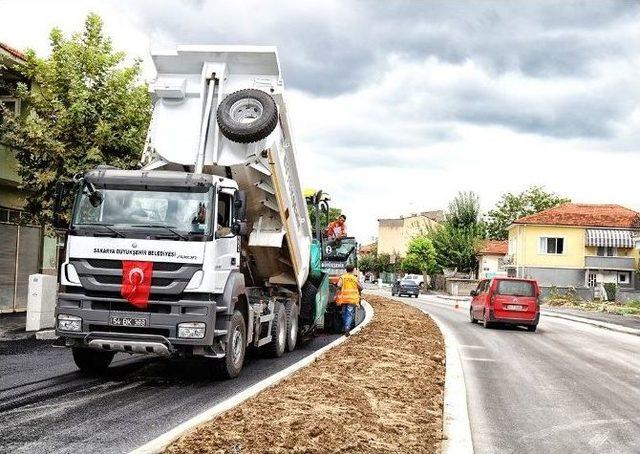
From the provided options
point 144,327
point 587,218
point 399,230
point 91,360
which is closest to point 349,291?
point 91,360

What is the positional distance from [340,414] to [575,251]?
207ft

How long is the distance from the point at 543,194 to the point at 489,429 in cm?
8977

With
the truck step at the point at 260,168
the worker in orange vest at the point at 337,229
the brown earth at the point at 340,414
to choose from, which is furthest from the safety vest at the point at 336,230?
the truck step at the point at 260,168

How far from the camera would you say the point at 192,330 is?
31.3 feet

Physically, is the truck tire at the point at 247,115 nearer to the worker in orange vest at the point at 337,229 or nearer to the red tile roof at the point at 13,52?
the worker in orange vest at the point at 337,229

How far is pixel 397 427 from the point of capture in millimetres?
6840

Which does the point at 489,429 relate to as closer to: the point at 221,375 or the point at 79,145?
the point at 221,375

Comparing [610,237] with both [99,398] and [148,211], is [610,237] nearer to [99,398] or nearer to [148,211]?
[148,211]

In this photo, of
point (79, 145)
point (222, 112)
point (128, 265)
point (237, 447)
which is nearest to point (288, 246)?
point (222, 112)

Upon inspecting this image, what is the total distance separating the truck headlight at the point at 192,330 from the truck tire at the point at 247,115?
108 inches

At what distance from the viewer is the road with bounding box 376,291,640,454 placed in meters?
7.11

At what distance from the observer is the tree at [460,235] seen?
253 feet

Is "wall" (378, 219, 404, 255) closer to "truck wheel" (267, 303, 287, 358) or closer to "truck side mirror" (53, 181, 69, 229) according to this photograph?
"truck wheel" (267, 303, 287, 358)

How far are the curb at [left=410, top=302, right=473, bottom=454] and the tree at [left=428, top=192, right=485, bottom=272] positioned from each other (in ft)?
214
